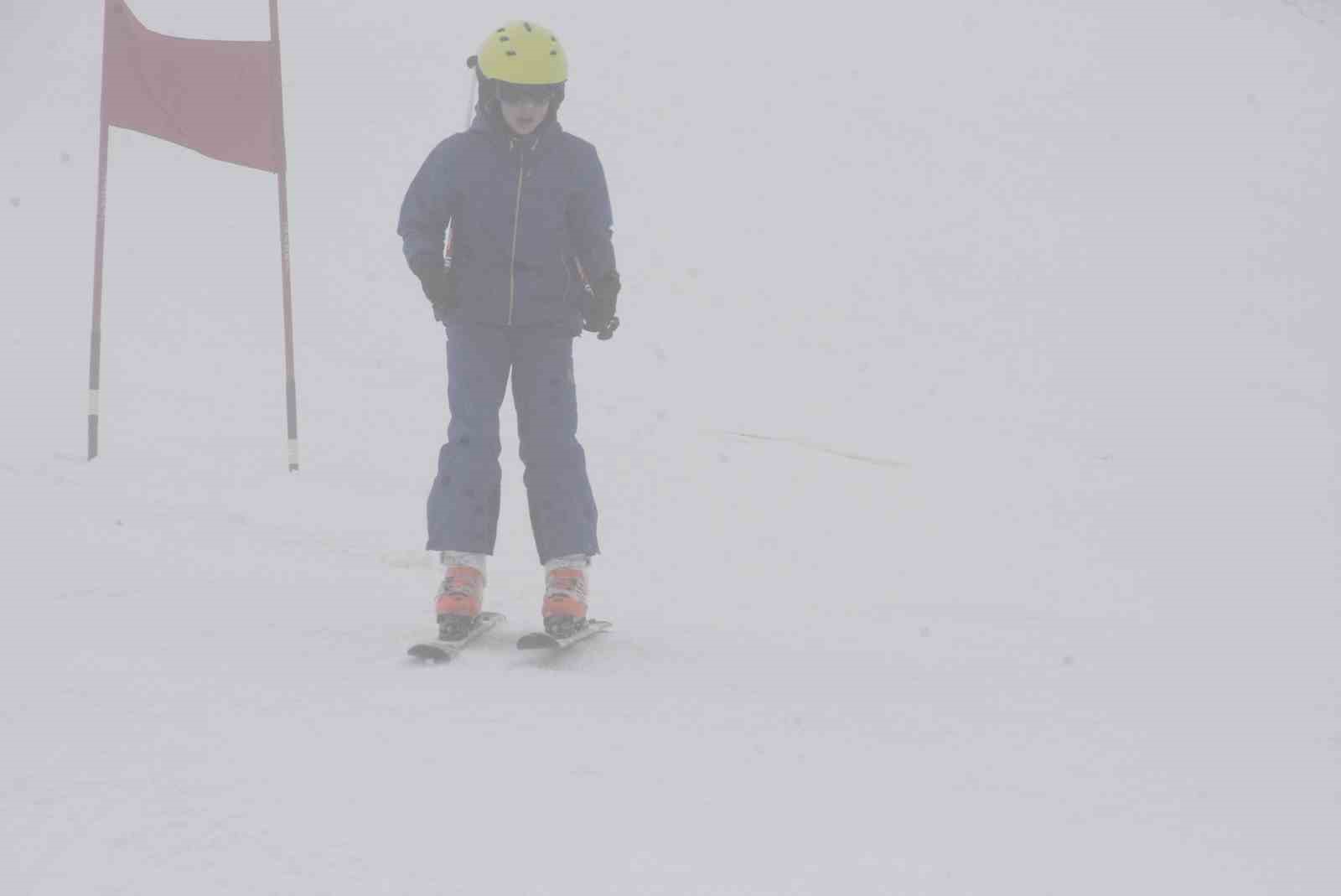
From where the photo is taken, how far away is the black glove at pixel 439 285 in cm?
400

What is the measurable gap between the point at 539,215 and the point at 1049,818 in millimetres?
2012

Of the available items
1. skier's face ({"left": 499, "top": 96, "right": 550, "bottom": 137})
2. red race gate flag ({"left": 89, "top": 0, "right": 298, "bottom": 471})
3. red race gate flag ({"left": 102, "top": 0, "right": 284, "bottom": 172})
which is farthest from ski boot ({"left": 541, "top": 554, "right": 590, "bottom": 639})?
red race gate flag ({"left": 102, "top": 0, "right": 284, "bottom": 172})

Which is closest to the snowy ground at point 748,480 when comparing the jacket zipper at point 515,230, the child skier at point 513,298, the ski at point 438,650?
the ski at point 438,650

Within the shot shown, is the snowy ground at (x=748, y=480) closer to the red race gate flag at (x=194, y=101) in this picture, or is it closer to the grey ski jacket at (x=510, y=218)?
the red race gate flag at (x=194, y=101)

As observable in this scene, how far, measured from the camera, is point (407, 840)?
2.80m

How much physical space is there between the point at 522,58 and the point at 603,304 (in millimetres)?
686

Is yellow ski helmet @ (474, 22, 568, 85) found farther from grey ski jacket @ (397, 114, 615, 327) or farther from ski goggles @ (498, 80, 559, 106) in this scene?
grey ski jacket @ (397, 114, 615, 327)

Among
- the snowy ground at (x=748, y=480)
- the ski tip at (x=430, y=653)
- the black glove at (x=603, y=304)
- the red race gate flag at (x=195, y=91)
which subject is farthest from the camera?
the red race gate flag at (x=195, y=91)

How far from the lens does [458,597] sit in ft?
13.4

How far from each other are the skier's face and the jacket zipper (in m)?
0.06

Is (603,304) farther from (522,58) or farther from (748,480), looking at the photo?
(748,480)

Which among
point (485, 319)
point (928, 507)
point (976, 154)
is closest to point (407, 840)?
point (485, 319)

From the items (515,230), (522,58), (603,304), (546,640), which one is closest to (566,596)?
(546,640)

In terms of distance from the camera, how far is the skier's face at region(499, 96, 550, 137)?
3.99 metres
